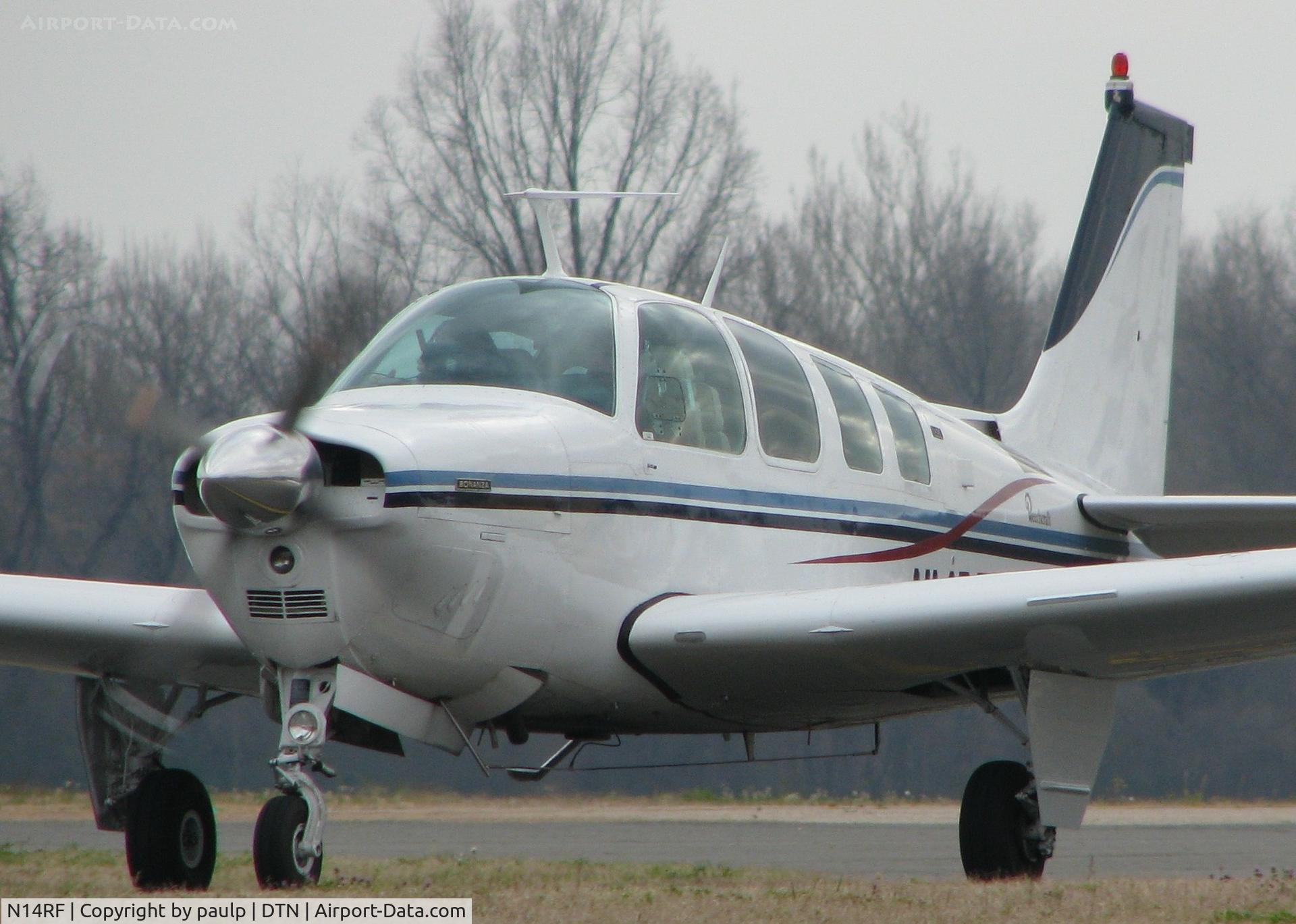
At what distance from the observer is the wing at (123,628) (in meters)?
7.11

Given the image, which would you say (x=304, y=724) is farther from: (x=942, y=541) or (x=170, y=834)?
(x=942, y=541)

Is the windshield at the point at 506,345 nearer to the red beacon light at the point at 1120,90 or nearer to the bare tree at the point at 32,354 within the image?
the red beacon light at the point at 1120,90

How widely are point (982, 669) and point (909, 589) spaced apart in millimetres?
1024

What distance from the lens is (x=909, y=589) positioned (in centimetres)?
641

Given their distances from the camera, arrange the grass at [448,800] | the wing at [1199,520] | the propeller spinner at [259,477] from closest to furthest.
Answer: the propeller spinner at [259,477]
the wing at [1199,520]
the grass at [448,800]

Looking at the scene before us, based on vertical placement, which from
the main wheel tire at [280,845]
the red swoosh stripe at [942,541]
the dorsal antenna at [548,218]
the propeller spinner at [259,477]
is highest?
the dorsal antenna at [548,218]

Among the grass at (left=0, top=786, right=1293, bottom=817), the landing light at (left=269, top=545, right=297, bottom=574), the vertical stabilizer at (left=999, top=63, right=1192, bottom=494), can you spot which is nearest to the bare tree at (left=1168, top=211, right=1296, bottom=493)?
the grass at (left=0, top=786, right=1293, bottom=817)

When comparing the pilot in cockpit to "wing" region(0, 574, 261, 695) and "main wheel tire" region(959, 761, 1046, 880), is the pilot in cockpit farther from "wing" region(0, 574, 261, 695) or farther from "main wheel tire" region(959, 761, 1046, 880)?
"main wheel tire" region(959, 761, 1046, 880)

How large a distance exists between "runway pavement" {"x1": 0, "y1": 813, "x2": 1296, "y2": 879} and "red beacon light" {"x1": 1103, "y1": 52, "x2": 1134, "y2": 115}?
5261mm

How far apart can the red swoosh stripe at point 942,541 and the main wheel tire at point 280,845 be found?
2.74 meters

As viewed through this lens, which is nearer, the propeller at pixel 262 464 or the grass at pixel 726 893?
the propeller at pixel 262 464

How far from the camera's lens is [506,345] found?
6.66 m

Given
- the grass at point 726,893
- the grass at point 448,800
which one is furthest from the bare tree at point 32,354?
the grass at point 726,893

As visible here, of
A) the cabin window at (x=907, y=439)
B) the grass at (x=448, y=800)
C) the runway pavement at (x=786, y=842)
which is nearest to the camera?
the cabin window at (x=907, y=439)
